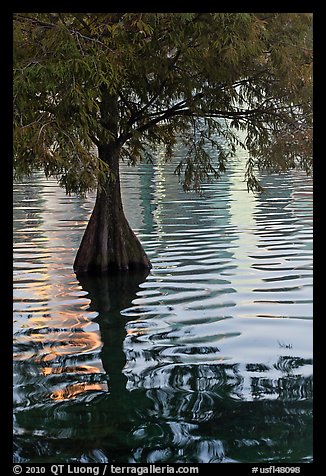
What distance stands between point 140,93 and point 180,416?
862 centimetres

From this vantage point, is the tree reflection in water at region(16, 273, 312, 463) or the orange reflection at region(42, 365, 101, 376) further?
the orange reflection at region(42, 365, 101, 376)

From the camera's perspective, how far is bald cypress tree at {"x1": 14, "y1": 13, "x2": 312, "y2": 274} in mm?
12148

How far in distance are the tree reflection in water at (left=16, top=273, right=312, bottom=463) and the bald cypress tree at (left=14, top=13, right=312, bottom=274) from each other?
3660 mm

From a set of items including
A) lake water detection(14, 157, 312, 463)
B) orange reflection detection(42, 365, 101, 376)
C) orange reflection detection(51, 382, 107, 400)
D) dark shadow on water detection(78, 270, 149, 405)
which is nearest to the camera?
lake water detection(14, 157, 312, 463)

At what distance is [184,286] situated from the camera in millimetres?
16016

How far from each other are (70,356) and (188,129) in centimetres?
892

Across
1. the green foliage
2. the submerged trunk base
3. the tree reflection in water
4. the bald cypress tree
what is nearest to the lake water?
the tree reflection in water

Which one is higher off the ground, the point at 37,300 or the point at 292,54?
the point at 292,54

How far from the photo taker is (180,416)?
915 centimetres

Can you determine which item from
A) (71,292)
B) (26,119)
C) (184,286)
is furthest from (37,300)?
(26,119)

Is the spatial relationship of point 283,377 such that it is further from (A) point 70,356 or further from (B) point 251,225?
(B) point 251,225

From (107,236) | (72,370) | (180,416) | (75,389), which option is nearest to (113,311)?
(107,236)

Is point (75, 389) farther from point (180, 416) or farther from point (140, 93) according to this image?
point (140, 93)

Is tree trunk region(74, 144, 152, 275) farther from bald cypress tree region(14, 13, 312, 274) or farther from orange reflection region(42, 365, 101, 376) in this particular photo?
orange reflection region(42, 365, 101, 376)
